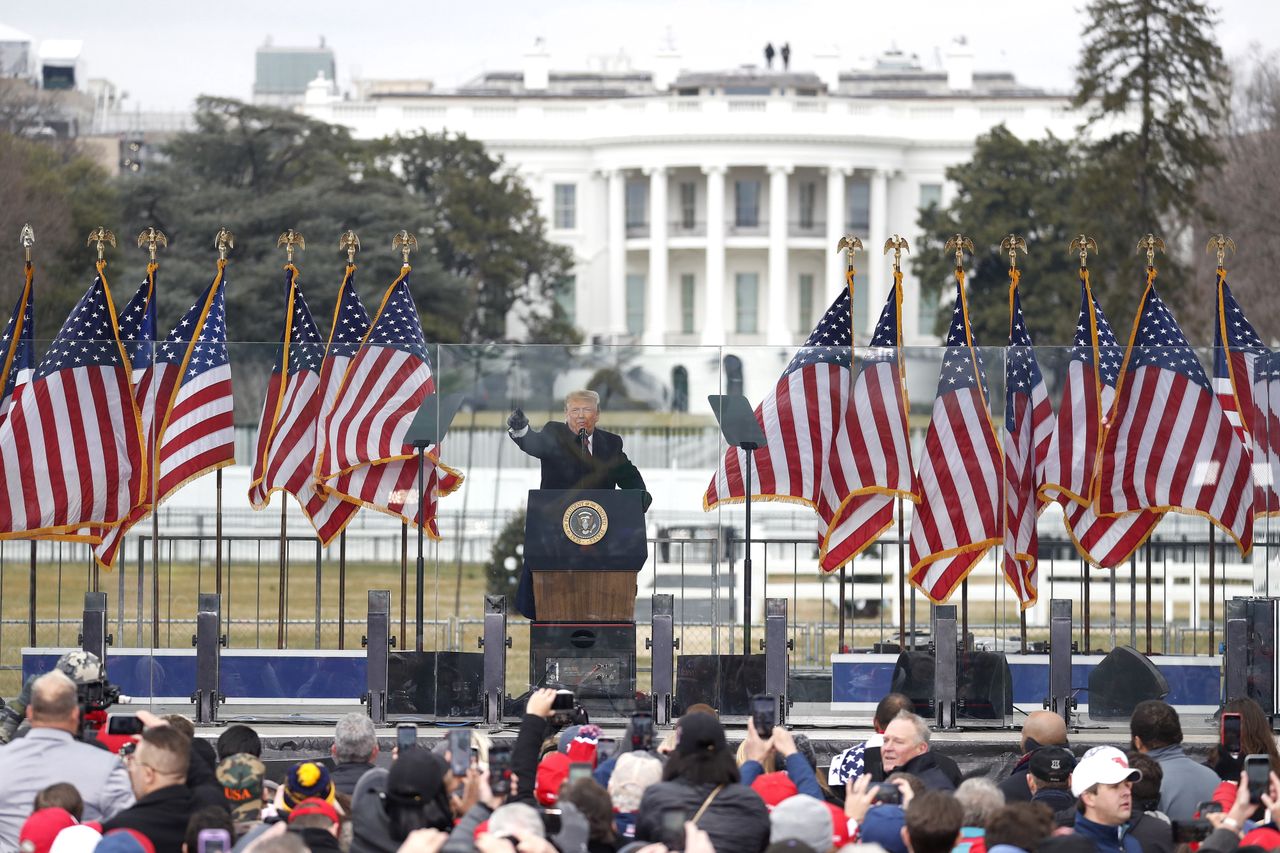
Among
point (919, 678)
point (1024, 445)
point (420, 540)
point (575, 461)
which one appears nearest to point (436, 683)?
point (420, 540)

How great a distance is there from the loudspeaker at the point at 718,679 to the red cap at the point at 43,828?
695 centimetres

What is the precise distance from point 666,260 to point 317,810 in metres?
86.2

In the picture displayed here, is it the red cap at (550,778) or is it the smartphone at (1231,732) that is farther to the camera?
the smartphone at (1231,732)

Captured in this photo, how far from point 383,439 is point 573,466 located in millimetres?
1264

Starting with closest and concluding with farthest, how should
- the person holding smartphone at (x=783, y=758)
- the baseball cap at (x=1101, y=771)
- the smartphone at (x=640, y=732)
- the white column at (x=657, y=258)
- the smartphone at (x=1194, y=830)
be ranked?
the baseball cap at (x=1101, y=771)
the smartphone at (x=1194, y=830)
the person holding smartphone at (x=783, y=758)
the smartphone at (x=640, y=732)
the white column at (x=657, y=258)

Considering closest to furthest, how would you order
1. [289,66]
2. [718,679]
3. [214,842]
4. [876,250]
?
[214,842] → [718,679] → [876,250] → [289,66]

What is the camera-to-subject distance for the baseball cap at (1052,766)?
10953 millimetres

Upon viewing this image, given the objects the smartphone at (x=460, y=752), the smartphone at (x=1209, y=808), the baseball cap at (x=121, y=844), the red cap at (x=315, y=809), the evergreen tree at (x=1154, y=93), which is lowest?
the smartphone at (x=1209, y=808)

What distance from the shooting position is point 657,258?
311ft

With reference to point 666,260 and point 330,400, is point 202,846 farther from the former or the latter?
point 666,260

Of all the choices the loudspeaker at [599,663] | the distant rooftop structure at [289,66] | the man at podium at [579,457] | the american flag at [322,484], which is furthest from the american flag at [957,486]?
the distant rooftop structure at [289,66]

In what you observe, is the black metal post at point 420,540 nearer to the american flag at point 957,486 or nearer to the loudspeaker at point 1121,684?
the american flag at point 957,486

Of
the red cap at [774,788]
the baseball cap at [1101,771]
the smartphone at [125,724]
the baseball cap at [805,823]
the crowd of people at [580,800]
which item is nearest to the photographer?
the crowd of people at [580,800]

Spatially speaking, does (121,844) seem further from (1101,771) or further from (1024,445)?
(1024,445)
